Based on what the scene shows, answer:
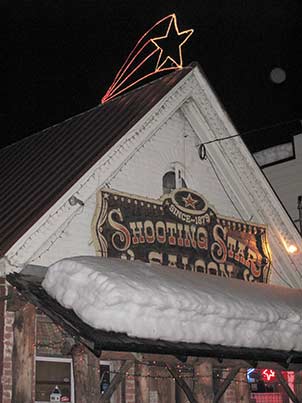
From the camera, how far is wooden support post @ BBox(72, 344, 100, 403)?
27.5 ft

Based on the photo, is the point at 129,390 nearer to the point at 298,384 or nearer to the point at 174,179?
the point at 298,384

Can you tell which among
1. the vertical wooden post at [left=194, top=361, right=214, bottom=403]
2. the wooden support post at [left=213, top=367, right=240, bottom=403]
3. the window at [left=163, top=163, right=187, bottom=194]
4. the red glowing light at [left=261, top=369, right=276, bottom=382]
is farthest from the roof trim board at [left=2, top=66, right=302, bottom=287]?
the wooden support post at [left=213, top=367, right=240, bottom=403]

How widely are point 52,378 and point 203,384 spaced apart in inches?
108

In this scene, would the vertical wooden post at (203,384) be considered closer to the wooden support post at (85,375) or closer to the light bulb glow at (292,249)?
the wooden support post at (85,375)

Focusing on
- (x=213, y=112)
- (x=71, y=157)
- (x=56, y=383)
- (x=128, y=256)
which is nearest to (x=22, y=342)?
(x=56, y=383)

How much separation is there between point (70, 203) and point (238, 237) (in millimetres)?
3906

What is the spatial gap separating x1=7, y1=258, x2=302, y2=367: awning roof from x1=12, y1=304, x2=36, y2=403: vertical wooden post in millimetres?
408

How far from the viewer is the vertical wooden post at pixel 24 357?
9195mm

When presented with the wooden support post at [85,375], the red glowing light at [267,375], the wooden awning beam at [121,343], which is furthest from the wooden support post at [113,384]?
the red glowing light at [267,375]

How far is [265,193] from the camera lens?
Answer: 13.8m

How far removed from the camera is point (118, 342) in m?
8.16

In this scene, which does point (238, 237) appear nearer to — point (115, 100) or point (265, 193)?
point (265, 193)

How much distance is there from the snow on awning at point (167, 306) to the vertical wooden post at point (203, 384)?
475 millimetres

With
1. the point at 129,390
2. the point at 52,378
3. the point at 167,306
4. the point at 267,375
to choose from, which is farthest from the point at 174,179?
the point at 267,375
